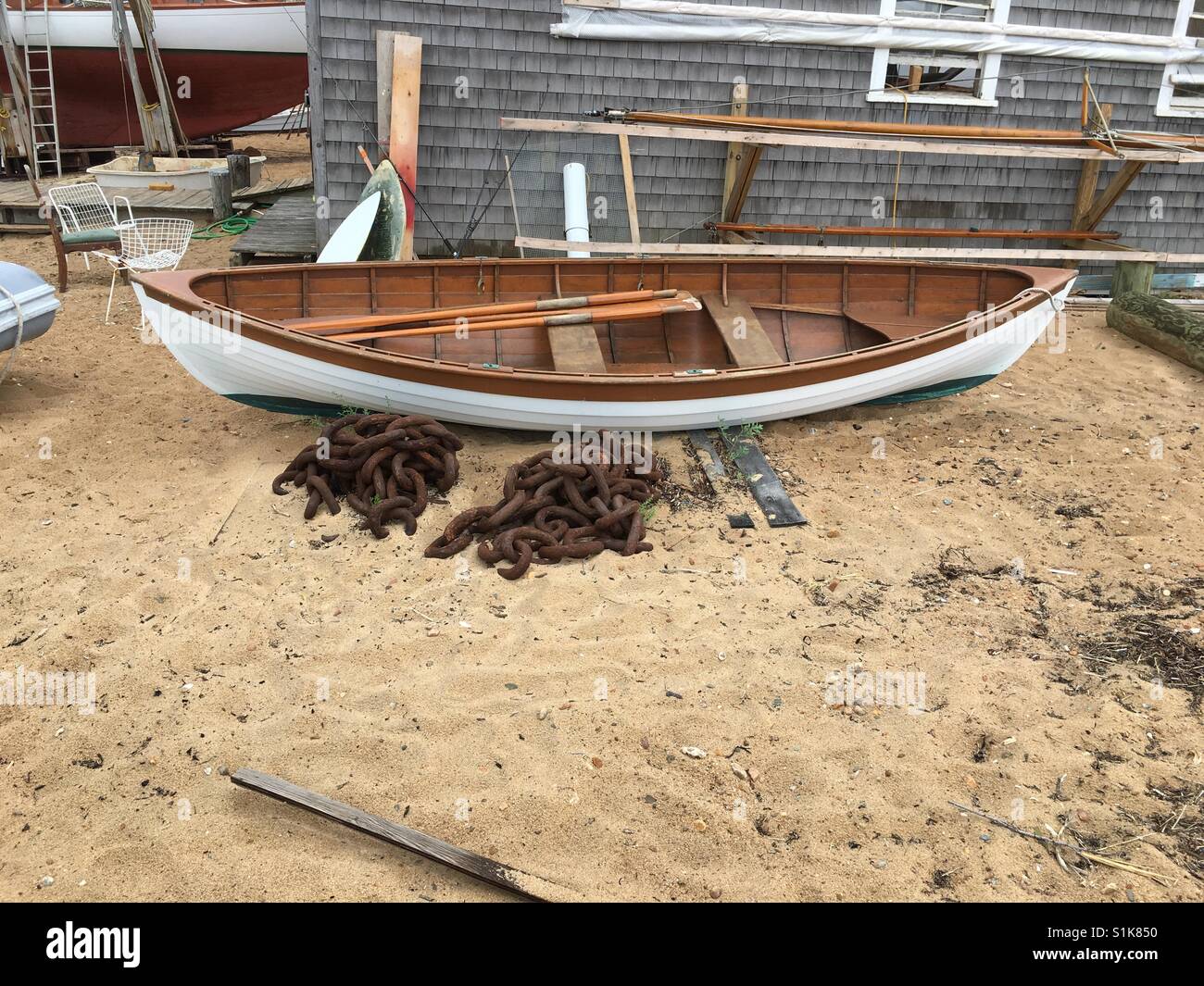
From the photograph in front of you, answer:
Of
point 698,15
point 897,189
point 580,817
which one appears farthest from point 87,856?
point 897,189

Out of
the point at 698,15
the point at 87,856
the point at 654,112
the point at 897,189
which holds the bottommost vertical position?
the point at 87,856

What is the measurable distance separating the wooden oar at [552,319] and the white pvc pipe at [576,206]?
2.16m

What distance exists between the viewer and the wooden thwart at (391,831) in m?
3.24

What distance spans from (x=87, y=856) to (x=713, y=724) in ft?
7.95

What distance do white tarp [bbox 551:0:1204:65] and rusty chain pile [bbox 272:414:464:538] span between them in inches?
193

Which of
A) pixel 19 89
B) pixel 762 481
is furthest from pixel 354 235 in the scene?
pixel 19 89

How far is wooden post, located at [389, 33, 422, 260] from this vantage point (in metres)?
8.52

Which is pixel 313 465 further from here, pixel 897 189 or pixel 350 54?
pixel 897 189

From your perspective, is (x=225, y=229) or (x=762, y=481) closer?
(x=762, y=481)

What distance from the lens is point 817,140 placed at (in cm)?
815

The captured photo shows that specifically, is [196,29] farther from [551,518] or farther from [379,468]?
[551,518]

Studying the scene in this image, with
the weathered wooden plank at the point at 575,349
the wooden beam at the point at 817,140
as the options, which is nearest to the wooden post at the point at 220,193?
the wooden beam at the point at 817,140

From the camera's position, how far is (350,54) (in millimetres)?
8586

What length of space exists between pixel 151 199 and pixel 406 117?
198 inches
